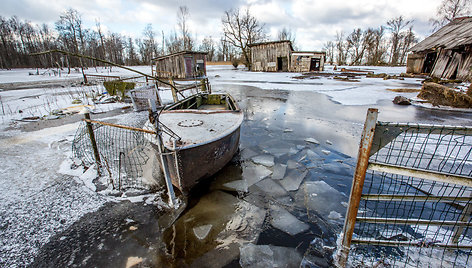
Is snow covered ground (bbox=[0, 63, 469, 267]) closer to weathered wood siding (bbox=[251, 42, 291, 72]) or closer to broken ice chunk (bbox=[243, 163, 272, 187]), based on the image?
broken ice chunk (bbox=[243, 163, 272, 187])

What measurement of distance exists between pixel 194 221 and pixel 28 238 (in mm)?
2195

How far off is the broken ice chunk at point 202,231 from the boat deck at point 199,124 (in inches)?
48.7

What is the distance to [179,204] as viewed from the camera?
3309 mm

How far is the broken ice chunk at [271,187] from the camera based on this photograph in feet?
12.0

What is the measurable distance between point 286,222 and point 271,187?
88cm

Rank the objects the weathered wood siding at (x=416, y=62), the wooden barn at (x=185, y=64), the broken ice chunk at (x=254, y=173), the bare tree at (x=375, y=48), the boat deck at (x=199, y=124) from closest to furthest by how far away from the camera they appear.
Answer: the boat deck at (x=199, y=124) → the broken ice chunk at (x=254, y=173) → the wooden barn at (x=185, y=64) → the weathered wood siding at (x=416, y=62) → the bare tree at (x=375, y=48)

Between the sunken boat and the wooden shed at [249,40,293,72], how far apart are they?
79.3 ft

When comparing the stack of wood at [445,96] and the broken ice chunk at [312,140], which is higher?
the stack of wood at [445,96]

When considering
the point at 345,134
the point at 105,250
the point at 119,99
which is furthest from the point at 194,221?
the point at 119,99

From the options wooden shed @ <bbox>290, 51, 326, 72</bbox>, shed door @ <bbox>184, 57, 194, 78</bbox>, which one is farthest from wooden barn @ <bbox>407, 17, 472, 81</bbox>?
shed door @ <bbox>184, 57, 194, 78</bbox>

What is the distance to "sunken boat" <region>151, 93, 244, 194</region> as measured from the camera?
10.2 ft

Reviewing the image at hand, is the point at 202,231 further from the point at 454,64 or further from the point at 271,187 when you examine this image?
the point at 454,64

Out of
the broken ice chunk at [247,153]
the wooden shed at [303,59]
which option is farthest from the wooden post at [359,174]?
the wooden shed at [303,59]

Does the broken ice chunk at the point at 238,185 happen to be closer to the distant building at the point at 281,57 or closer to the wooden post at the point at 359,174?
the wooden post at the point at 359,174
